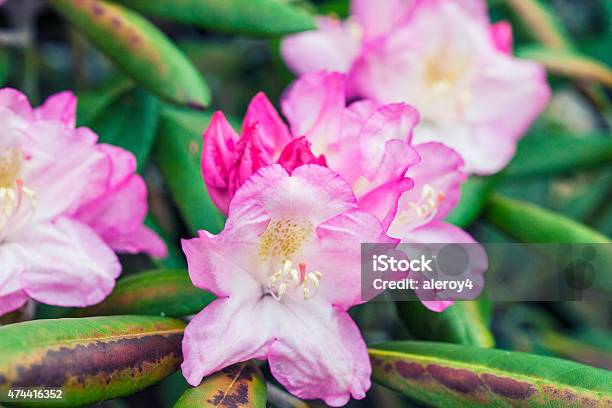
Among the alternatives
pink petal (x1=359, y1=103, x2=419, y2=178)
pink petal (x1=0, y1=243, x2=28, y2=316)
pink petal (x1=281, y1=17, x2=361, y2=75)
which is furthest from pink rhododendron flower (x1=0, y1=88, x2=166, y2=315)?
pink petal (x1=281, y1=17, x2=361, y2=75)

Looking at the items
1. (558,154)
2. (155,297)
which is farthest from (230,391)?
(558,154)

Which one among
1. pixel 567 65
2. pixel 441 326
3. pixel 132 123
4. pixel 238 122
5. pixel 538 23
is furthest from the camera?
pixel 538 23

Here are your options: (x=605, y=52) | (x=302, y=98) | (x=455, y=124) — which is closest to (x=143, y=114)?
(x=302, y=98)

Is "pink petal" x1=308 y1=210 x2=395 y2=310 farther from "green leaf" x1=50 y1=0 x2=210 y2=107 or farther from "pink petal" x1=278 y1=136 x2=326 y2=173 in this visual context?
"green leaf" x1=50 y1=0 x2=210 y2=107

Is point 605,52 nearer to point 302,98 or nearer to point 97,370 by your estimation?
point 302,98

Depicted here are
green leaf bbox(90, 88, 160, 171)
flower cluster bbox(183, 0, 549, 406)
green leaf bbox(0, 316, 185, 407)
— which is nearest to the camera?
green leaf bbox(0, 316, 185, 407)

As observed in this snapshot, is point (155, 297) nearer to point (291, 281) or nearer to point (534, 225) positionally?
point (291, 281)

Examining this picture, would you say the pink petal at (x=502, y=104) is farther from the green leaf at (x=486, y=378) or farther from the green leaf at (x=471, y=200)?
the green leaf at (x=486, y=378)
